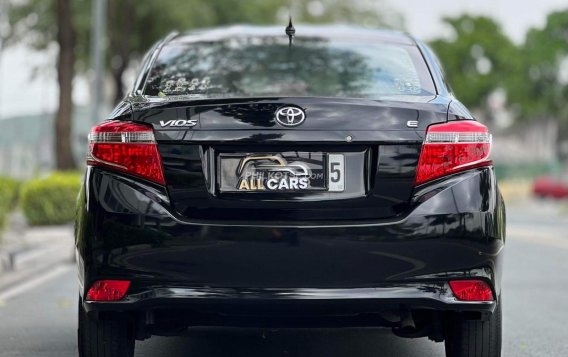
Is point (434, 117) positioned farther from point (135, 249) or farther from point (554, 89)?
point (554, 89)

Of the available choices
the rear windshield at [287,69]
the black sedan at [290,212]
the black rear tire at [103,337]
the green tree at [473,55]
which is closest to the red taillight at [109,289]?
the black sedan at [290,212]

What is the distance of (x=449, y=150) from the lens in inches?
155

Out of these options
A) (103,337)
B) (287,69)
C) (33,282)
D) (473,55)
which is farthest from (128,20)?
(473,55)

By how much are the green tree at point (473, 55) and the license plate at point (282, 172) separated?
82.5 meters

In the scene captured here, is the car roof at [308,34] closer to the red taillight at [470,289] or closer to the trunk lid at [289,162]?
the trunk lid at [289,162]

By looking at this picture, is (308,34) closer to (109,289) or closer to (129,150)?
(129,150)

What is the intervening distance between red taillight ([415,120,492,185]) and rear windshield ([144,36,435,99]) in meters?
0.36

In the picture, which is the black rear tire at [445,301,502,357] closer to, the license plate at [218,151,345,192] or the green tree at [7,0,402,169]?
the license plate at [218,151,345,192]

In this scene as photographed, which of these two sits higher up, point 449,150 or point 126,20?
point 126,20

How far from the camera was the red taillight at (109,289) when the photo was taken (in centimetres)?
388

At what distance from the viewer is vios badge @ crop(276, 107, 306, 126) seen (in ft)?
12.9

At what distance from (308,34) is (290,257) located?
1923 mm

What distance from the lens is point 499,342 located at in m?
4.34

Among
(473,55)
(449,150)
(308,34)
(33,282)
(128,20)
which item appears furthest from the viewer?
(473,55)
